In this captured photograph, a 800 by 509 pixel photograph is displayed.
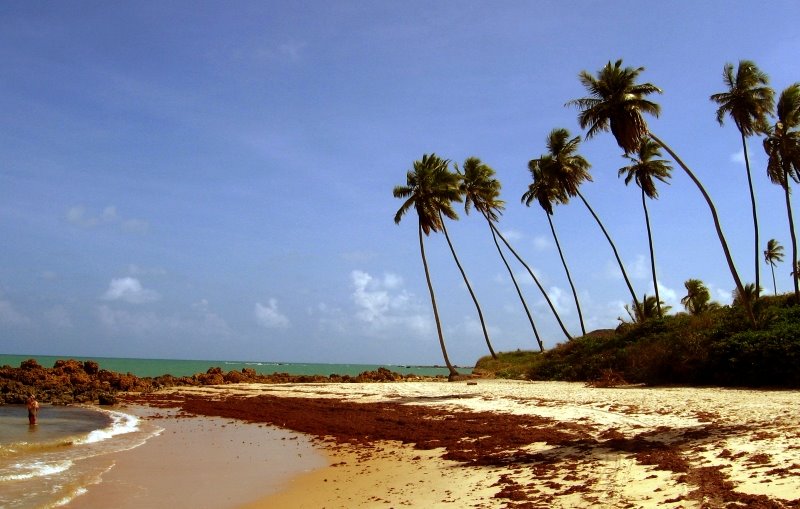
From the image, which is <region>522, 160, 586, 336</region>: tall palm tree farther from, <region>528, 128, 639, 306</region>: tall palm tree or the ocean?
the ocean

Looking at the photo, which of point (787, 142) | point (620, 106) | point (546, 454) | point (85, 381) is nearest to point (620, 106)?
point (620, 106)

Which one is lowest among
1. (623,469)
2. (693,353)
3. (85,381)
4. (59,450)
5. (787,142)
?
(59,450)

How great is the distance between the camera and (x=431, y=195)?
43.8m

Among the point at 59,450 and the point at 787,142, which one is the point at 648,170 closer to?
the point at 787,142

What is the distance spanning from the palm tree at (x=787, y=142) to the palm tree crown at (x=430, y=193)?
66.8 ft

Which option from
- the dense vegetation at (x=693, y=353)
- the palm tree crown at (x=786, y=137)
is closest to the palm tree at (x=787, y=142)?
the palm tree crown at (x=786, y=137)

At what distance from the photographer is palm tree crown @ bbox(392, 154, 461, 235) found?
43.7 meters

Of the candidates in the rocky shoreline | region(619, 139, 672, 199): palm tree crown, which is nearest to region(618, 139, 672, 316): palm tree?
region(619, 139, 672, 199): palm tree crown

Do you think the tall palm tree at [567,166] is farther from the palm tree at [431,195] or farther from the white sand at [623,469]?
the white sand at [623,469]

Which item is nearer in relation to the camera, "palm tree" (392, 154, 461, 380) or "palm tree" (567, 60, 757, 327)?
"palm tree" (567, 60, 757, 327)

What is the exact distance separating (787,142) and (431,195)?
22708 millimetres

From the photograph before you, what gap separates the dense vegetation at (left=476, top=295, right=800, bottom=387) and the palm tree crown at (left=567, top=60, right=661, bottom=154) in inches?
384

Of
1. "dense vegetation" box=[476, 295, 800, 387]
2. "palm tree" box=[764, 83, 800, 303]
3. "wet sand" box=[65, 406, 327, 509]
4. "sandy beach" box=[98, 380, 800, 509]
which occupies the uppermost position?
"palm tree" box=[764, 83, 800, 303]

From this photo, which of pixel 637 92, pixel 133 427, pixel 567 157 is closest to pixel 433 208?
pixel 567 157
